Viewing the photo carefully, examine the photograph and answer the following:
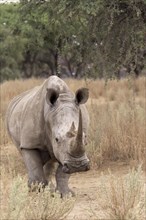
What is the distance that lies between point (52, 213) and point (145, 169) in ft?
11.6

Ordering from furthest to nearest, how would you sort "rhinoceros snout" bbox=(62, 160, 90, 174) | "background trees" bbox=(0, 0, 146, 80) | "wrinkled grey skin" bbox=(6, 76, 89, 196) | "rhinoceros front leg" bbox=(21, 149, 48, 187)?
"background trees" bbox=(0, 0, 146, 80), "rhinoceros front leg" bbox=(21, 149, 48, 187), "wrinkled grey skin" bbox=(6, 76, 89, 196), "rhinoceros snout" bbox=(62, 160, 90, 174)

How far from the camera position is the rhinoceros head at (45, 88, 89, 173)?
591cm

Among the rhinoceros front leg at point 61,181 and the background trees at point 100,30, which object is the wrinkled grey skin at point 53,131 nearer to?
the rhinoceros front leg at point 61,181

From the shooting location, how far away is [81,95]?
668cm

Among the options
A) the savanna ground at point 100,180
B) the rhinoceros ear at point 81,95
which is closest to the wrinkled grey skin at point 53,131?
the rhinoceros ear at point 81,95

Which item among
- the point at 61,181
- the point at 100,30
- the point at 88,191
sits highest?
the point at 100,30

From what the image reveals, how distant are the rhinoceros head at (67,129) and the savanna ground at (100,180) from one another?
316 millimetres

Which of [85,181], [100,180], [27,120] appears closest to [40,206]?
[27,120]

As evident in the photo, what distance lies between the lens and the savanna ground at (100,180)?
5621 millimetres


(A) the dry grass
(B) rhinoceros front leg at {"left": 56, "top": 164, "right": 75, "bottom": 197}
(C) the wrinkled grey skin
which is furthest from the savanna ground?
(C) the wrinkled grey skin

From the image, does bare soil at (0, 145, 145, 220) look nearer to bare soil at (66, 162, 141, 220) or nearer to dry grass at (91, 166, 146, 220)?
bare soil at (66, 162, 141, 220)

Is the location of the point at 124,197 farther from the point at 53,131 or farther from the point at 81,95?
the point at 81,95

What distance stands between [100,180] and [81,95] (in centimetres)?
198

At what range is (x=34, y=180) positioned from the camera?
7.00 meters
